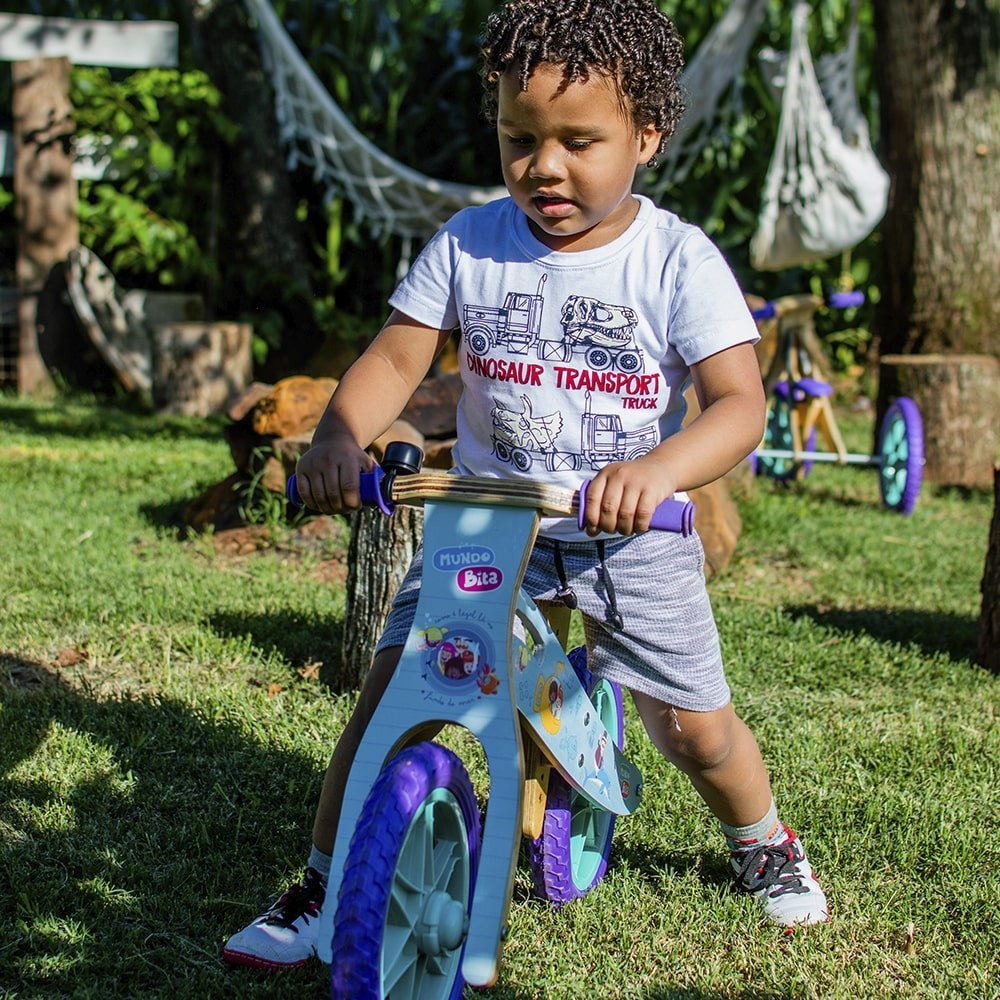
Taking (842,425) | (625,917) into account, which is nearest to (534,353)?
(625,917)

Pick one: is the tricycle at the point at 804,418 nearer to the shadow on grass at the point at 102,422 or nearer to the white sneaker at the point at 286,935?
the shadow on grass at the point at 102,422

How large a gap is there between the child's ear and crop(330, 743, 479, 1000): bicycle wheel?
1099 mm

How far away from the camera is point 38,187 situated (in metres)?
8.37

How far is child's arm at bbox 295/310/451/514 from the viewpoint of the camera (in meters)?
2.00

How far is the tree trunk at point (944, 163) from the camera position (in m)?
6.49

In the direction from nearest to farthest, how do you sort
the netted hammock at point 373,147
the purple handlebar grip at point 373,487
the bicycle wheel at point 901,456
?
the purple handlebar grip at point 373,487 < the bicycle wheel at point 901,456 < the netted hammock at point 373,147

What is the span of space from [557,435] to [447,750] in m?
0.65

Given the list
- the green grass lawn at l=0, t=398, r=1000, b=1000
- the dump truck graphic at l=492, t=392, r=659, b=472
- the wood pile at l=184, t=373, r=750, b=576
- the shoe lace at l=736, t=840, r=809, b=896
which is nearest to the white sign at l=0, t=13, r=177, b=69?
the wood pile at l=184, t=373, r=750, b=576

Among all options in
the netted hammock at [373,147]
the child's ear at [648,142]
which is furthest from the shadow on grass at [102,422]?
the child's ear at [648,142]

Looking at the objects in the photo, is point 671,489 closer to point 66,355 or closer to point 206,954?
point 206,954

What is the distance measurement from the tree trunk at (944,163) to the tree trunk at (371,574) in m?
4.12

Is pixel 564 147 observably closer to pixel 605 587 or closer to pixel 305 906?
pixel 605 587

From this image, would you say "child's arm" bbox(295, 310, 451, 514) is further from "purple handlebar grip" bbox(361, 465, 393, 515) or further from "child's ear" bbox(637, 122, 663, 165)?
"child's ear" bbox(637, 122, 663, 165)

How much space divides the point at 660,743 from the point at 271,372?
6.71 meters
